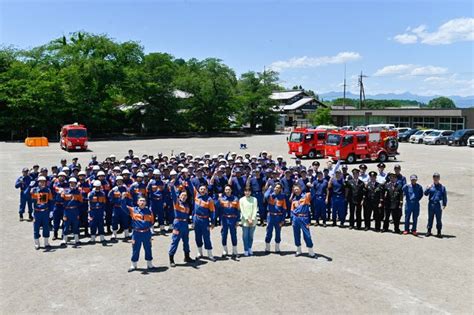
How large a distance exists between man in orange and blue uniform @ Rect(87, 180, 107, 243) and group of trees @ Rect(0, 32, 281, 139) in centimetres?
4171

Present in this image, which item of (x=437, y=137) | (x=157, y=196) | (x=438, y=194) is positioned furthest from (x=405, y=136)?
(x=157, y=196)

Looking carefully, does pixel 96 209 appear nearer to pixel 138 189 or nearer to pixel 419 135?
pixel 138 189

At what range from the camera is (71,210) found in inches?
460

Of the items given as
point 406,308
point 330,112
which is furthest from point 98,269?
point 330,112

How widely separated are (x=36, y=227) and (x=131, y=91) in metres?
47.3

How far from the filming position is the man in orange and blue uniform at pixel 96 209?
11.9 metres

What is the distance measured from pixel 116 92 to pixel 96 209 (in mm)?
48224

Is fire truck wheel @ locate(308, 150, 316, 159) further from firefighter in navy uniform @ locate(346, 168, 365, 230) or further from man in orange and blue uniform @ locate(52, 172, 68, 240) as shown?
man in orange and blue uniform @ locate(52, 172, 68, 240)

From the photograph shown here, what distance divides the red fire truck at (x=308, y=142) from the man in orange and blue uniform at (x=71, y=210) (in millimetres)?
22630

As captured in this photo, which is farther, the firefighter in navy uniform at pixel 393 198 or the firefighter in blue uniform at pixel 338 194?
the firefighter in blue uniform at pixel 338 194

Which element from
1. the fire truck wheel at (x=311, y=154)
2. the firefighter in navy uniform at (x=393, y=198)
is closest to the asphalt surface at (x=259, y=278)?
the firefighter in navy uniform at (x=393, y=198)

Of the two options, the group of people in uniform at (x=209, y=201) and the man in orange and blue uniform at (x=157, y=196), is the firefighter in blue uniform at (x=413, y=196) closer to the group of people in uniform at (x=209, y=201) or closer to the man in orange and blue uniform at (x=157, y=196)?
the group of people in uniform at (x=209, y=201)

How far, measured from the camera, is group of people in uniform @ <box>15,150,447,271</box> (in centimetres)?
1070

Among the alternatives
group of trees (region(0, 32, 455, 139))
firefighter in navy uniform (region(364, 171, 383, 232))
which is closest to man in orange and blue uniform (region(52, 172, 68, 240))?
firefighter in navy uniform (region(364, 171, 383, 232))
